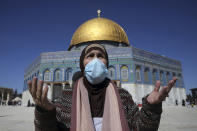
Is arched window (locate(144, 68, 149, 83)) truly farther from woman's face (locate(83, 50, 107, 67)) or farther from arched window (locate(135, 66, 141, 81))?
woman's face (locate(83, 50, 107, 67))

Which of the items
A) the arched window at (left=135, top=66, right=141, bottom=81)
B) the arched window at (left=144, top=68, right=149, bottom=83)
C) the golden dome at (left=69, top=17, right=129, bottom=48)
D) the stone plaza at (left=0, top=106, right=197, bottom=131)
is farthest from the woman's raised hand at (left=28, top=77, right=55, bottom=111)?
the golden dome at (left=69, top=17, right=129, bottom=48)

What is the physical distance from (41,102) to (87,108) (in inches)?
14.7

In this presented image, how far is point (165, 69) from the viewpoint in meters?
19.8

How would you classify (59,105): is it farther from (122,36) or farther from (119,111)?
(122,36)

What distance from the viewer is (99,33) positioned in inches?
767

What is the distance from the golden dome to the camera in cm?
1933

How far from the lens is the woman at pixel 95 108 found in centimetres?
99

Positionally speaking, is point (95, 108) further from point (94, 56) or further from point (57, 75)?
point (57, 75)

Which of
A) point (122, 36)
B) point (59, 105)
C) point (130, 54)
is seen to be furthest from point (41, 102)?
point (122, 36)

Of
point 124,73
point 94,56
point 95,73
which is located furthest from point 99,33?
point 95,73

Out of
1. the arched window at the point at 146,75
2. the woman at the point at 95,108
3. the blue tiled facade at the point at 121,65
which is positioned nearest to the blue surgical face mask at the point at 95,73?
the woman at the point at 95,108

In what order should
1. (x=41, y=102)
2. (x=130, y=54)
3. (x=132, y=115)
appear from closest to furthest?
Answer: 1. (x=41, y=102)
2. (x=132, y=115)
3. (x=130, y=54)

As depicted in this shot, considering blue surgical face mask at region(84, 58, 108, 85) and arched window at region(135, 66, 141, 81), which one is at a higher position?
arched window at region(135, 66, 141, 81)

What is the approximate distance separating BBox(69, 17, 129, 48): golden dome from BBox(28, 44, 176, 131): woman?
18.1 m
